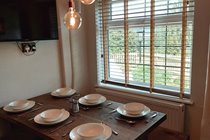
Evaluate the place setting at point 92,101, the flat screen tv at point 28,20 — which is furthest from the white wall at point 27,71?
the place setting at point 92,101

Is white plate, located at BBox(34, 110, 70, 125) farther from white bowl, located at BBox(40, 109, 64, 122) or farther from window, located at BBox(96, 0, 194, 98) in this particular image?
window, located at BBox(96, 0, 194, 98)

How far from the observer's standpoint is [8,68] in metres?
2.02

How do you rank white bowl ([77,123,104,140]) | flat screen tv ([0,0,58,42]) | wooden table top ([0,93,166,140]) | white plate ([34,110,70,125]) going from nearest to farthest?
white bowl ([77,123,104,140]), wooden table top ([0,93,166,140]), white plate ([34,110,70,125]), flat screen tv ([0,0,58,42])

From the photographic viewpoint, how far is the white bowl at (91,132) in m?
1.17

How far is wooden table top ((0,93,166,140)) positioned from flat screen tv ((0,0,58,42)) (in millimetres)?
756

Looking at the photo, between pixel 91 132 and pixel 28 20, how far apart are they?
4.66 ft

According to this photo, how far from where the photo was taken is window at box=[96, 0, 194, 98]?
78.5 inches

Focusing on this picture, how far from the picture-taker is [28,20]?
2.03 metres

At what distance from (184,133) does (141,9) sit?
1.48 meters

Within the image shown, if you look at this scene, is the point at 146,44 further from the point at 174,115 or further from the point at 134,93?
the point at 174,115

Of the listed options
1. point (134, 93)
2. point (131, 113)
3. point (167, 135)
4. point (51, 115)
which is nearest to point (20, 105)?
point (51, 115)

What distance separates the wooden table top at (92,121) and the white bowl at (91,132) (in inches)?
3.5

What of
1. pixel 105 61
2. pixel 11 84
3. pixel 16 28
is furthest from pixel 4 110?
pixel 105 61

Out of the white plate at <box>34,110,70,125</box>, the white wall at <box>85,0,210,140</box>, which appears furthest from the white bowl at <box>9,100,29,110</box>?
the white wall at <box>85,0,210,140</box>
